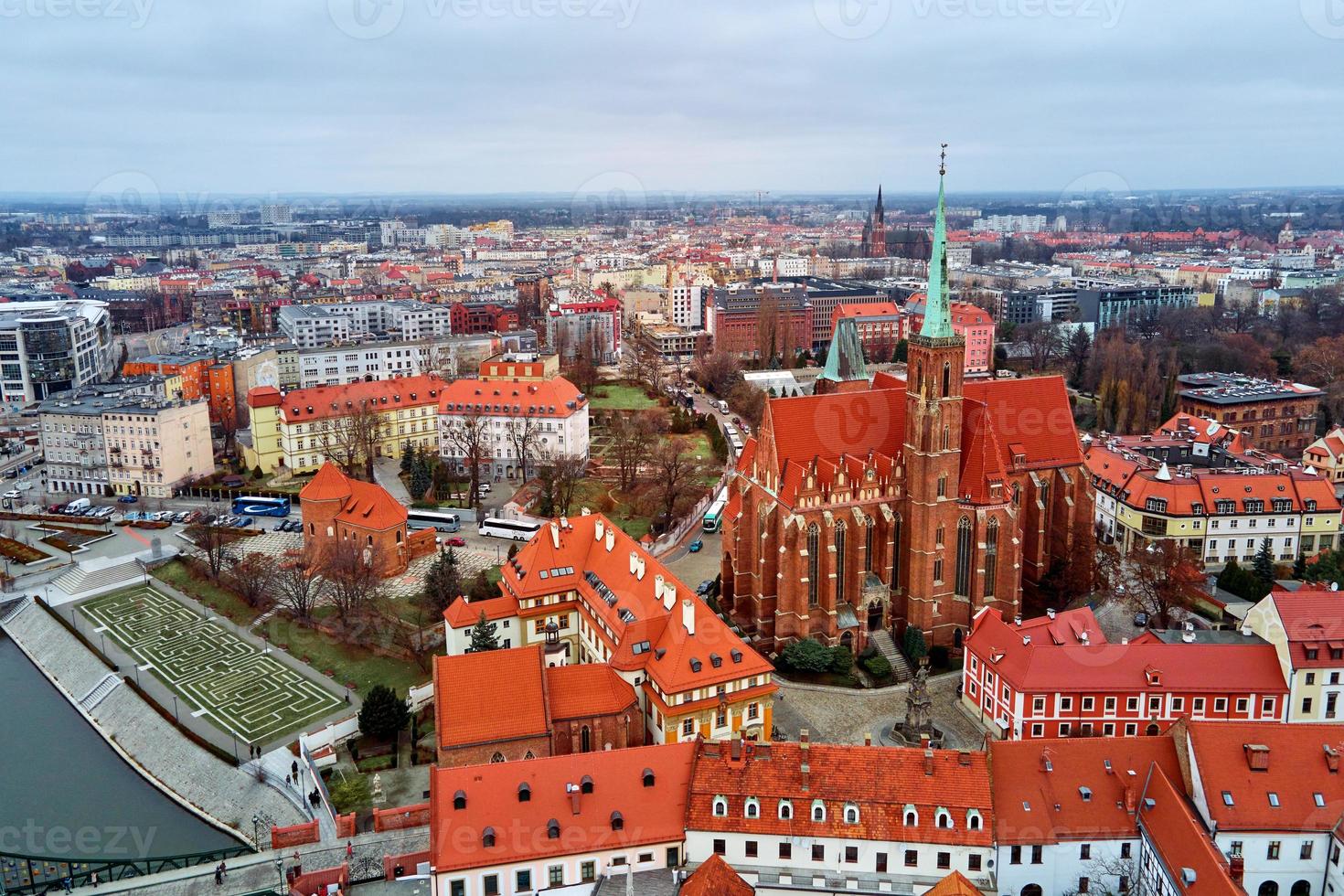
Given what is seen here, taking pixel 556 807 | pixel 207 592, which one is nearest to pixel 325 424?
pixel 207 592

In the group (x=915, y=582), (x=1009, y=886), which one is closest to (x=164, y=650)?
(x=915, y=582)

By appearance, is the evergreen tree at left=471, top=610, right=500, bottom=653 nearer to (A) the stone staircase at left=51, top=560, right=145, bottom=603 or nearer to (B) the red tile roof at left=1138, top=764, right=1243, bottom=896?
(B) the red tile roof at left=1138, top=764, right=1243, bottom=896

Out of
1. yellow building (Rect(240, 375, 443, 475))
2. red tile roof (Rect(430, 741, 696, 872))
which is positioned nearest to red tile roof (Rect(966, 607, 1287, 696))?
red tile roof (Rect(430, 741, 696, 872))

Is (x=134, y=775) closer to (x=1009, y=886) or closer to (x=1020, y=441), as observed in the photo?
(x=1009, y=886)

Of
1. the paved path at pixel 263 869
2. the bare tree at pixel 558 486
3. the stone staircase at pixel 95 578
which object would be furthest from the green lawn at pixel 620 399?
the paved path at pixel 263 869

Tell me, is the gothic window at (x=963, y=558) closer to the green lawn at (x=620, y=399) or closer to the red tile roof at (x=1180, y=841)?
the red tile roof at (x=1180, y=841)

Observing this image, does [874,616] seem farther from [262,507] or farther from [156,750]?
[262,507]
